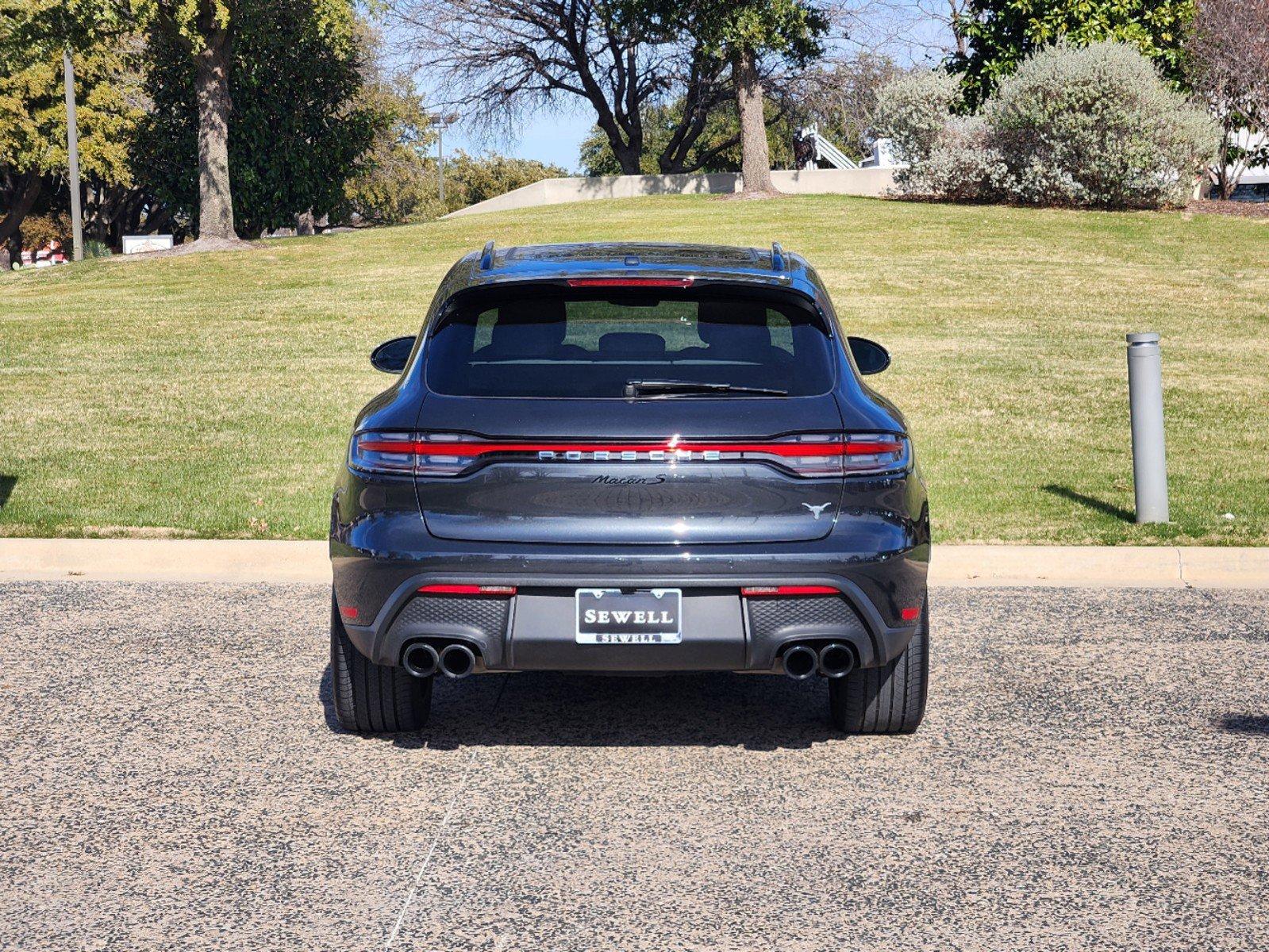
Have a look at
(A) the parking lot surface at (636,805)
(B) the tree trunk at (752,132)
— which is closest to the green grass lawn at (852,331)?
(A) the parking lot surface at (636,805)

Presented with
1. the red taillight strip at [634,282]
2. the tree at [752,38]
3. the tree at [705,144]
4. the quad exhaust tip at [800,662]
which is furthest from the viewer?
the tree at [705,144]

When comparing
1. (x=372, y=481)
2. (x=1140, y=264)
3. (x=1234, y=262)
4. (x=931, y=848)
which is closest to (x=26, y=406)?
(x=372, y=481)

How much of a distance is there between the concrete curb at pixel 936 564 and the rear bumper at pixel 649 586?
3.59 m

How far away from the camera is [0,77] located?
4216 cm

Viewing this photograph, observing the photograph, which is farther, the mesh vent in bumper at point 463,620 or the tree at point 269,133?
the tree at point 269,133

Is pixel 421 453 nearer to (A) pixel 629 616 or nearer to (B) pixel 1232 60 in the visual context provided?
(A) pixel 629 616

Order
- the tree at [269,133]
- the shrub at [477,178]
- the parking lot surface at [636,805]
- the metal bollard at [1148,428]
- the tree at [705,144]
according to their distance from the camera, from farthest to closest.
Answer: the shrub at [477,178] < the tree at [705,144] < the tree at [269,133] < the metal bollard at [1148,428] < the parking lot surface at [636,805]

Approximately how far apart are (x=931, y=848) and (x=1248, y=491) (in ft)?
21.4

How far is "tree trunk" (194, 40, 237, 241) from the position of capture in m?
27.7

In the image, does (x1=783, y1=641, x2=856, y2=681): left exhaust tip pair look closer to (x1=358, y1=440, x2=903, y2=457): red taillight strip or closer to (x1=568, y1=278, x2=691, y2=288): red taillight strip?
(x1=358, y1=440, x2=903, y2=457): red taillight strip

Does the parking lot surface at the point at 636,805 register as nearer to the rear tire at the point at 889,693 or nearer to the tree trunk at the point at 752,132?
the rear tire at the point at 889,693

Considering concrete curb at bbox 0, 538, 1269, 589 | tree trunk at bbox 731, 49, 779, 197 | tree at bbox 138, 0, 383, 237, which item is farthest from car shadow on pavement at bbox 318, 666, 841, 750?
tree at bbox 138, 0, 383, 237

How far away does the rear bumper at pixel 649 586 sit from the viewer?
4.50 m

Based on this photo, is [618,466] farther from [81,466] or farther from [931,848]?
[81,466]
